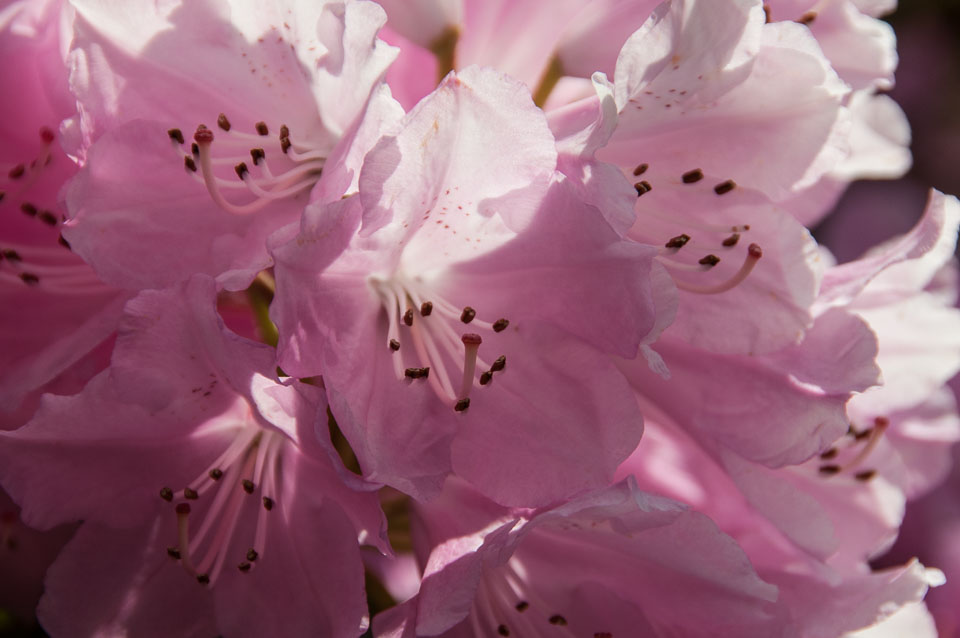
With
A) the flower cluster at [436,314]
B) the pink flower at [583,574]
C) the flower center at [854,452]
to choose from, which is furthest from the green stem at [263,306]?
the flower center at [854,452]

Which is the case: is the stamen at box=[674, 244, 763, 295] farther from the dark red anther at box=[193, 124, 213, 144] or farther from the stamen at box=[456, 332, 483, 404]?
the dark red anther at box=[193, 124, 213, 144]

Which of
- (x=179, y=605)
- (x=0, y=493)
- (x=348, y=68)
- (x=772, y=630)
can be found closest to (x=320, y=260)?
(x=348, y=68)

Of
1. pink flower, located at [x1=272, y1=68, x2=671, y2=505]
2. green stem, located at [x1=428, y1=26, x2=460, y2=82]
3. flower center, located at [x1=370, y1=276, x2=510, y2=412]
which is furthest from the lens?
green stem, located at [x1=428, y1=26, x2=460, y2=82]

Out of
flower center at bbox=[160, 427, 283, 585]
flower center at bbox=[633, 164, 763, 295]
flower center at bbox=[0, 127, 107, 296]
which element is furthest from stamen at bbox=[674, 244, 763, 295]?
flower center at bbox=[0, 127, 107, 296]

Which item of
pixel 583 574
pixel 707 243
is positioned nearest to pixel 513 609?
pixel 583 574

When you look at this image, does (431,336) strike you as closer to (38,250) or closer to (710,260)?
(710,260)

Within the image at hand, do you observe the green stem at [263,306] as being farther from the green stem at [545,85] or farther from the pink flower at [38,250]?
the green stem at [545,85]

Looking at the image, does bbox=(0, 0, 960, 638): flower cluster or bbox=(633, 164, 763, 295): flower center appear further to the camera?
bbox=(633, 164, 763, 295): flower center
